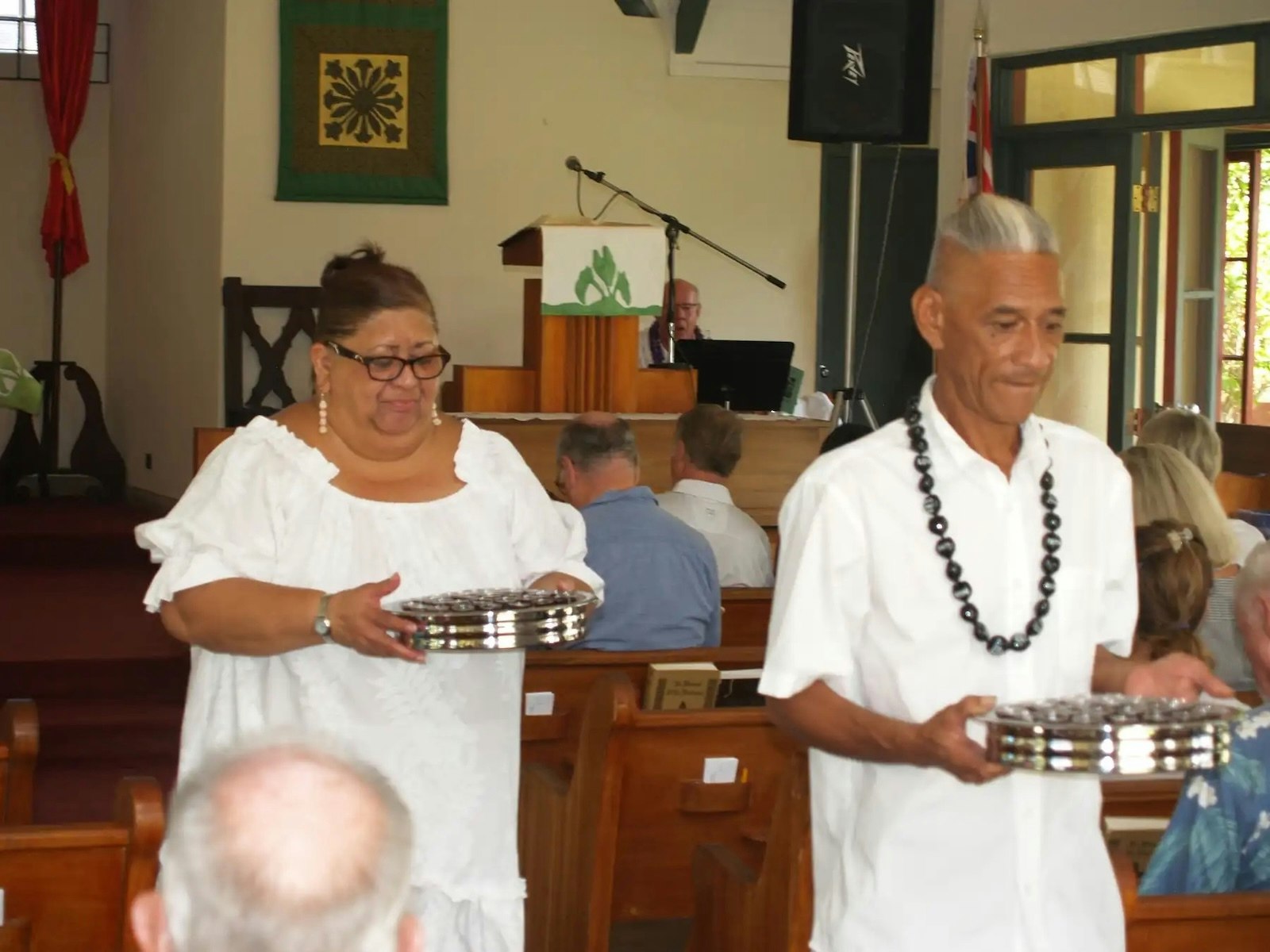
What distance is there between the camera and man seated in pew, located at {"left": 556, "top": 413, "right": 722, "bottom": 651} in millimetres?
4465

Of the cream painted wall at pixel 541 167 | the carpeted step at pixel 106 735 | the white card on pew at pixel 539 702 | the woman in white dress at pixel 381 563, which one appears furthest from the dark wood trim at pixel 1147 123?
the woman in white dress at pixel 381 563

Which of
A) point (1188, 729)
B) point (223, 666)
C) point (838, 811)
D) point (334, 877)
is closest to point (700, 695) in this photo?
point (223, 666)

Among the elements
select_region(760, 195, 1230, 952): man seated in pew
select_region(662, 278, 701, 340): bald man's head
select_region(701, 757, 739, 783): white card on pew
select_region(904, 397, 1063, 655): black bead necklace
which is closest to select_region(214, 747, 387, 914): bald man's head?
select_region(760, 195, 1230, 952): man seated in pew

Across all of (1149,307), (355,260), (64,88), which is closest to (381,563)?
(355,260)

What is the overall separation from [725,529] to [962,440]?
3303 millimetres

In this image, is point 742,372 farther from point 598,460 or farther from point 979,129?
point 598,460

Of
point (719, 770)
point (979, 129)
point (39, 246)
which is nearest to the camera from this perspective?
point (719, 770)

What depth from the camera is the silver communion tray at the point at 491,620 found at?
92.1 inches

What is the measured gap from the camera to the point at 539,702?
4121 mm

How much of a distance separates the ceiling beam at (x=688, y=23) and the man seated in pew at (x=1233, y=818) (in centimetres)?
762

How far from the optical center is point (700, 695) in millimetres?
3908

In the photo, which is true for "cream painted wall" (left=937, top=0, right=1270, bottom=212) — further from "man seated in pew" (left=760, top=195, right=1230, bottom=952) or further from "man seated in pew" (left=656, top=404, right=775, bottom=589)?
"man seated in pew" (left=760, top=195, right=1230, bottom=952)

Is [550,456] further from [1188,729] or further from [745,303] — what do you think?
[1188,729]

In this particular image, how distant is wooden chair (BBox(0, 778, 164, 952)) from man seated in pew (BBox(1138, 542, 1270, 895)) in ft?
4.45
